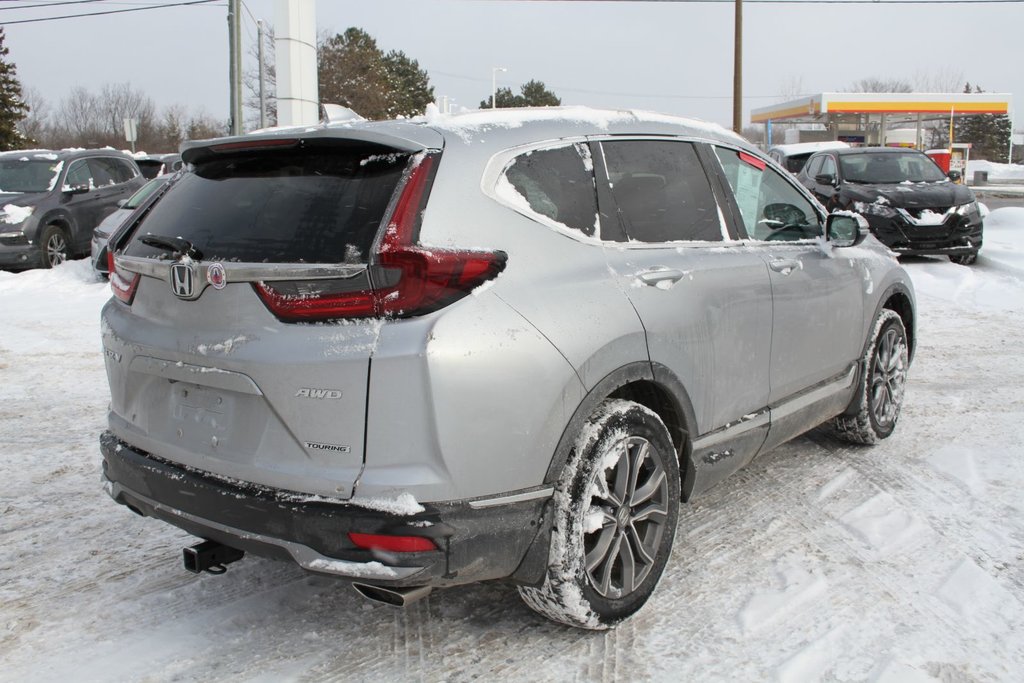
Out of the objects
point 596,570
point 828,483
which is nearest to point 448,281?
point 596,570

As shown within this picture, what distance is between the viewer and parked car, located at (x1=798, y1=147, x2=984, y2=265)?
12.6 metres

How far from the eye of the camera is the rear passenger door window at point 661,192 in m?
3.44

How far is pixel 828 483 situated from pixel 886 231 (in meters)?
8.98

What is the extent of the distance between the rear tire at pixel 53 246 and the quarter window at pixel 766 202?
1232 cm

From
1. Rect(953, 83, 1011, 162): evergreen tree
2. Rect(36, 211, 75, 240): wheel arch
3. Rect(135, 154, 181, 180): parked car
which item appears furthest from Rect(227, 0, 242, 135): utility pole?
Rect(953, 83, 1011, 162): evergreen tree

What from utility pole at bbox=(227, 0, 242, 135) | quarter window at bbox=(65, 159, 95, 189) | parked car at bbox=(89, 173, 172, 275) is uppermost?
utility pole at bbox=(227, 0, 242, 135)

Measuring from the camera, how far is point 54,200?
14.0 metres

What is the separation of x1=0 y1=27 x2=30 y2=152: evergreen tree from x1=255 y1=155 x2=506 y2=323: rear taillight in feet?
161

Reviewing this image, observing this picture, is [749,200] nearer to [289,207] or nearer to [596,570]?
[596,570]

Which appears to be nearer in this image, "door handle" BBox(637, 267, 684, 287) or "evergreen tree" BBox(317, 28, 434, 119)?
"door handle" BBox(637, 267, 684, 287)

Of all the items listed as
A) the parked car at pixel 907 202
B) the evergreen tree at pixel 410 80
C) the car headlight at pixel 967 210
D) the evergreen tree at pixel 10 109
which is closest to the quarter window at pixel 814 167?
the parked car at pixel 907 202

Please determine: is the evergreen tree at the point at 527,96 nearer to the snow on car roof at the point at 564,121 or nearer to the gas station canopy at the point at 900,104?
the gas station canopy at the point at 900,104

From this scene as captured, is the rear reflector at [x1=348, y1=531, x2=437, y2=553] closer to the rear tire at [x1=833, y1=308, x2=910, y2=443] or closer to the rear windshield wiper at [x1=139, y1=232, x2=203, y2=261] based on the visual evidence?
the rear windshield wiper at [x1=139, y1=232, x2=203, y2=261]

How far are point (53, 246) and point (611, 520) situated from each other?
13.2 meters
